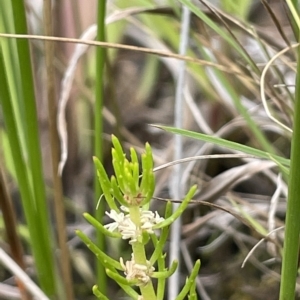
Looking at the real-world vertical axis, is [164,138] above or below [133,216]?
below

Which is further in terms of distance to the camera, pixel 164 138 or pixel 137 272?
pixel 164 138

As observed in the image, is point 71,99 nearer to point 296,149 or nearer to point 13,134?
point 13,134

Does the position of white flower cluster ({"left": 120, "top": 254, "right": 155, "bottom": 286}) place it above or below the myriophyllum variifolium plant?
below

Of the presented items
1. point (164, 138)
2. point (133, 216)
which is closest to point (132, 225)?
point (133, 216)

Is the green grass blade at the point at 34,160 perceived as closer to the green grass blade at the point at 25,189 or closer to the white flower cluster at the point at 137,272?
the green grass blade at the point at 25,189

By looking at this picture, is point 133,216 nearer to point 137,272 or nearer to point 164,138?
point 137,272

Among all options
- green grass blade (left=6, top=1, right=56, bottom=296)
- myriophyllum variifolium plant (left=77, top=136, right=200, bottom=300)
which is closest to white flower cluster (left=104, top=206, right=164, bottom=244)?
myriophyllum variifolium plant (left=77, top=136, right=200, bottom=300)

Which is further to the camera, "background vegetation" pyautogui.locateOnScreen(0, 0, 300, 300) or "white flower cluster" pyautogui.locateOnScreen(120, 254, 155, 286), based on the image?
"background vegetation" pyautogui.locateOnScreen(0, 0, 300, 300)

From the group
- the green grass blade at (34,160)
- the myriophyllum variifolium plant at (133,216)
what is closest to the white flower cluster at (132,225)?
the myriophyllum variifolium plant at (133,216)

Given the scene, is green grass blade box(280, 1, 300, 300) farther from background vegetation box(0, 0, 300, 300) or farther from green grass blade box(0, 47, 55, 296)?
green grass blade box(0, 47, 55, 296)
